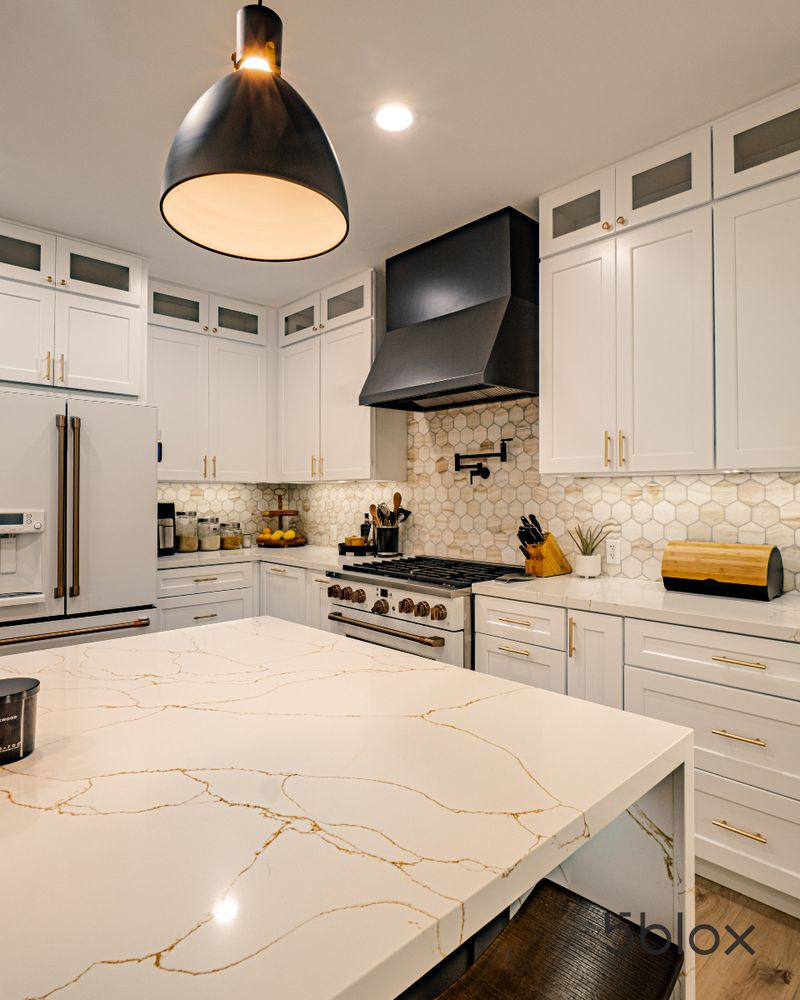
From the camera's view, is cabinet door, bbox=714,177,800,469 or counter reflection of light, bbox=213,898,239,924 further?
cabinet door, bbox=714,177,800,469

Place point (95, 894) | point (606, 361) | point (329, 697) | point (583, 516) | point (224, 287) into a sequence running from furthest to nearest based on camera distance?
point (224, 287)
point (583, 516)
point (606, 361)
point (329, 697)
point (95, 894)

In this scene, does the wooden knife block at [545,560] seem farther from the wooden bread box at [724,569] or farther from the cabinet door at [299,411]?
the cabinet door at [299,411]

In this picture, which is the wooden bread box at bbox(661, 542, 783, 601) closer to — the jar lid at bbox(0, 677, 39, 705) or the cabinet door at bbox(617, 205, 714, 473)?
the cabinet door at bbox(617, 205, 714, 473)

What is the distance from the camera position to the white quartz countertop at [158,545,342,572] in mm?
3512

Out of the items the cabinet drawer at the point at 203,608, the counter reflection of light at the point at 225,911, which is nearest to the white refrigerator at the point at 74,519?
the cabinet drawer at the point at 203,608

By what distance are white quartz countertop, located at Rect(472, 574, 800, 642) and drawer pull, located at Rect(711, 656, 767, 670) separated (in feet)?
0.29

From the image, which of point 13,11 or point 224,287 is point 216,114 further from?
point 224,287

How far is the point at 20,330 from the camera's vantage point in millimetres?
2980

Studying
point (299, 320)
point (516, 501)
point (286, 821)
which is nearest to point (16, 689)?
point (286, 821)

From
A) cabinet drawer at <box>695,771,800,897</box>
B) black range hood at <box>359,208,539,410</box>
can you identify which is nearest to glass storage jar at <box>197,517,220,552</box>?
black range hood at <box>359,208,539,410</box>

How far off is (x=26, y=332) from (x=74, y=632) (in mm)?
1514

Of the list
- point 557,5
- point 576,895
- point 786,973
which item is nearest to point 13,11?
point 557,5

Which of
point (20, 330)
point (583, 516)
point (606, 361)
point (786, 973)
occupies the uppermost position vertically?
point (20, 330)

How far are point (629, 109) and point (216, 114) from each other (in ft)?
5.74
